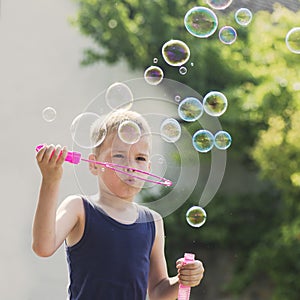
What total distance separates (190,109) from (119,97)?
0.30 metres

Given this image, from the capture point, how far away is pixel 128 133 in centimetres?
150

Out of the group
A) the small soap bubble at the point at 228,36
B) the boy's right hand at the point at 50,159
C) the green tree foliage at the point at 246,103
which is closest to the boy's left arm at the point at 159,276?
the boy's right hand at the point at 50,159

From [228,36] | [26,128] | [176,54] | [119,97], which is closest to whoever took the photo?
[119,97]

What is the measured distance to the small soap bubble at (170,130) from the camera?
166 centimetres

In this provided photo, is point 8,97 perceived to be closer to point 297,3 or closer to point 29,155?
point 29,155

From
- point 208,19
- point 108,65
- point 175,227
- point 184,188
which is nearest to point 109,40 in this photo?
point 108,65

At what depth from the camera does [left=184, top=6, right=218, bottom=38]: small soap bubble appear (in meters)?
2.16

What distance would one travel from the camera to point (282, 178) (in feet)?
13.3

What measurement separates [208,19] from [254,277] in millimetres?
2513

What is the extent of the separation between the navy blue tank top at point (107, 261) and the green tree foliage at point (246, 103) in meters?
2.52

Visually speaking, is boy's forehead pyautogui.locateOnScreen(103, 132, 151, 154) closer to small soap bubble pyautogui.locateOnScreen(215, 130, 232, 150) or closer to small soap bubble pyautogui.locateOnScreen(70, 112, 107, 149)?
small soap bubble pyautogui.locateOnScreen(70, 112, 107, 149)

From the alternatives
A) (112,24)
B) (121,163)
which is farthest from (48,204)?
(112,24)

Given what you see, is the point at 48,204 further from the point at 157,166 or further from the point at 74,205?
the point at 157,166

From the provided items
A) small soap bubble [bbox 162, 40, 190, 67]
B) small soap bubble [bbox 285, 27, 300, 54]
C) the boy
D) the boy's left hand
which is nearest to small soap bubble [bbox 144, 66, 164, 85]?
small soap bubble [bbox 162, 40, 190, 67]
